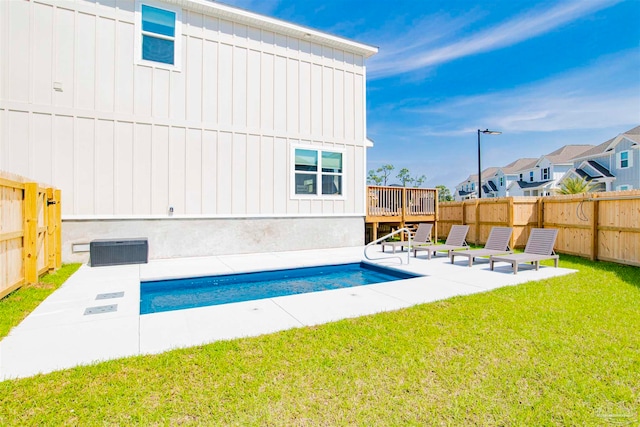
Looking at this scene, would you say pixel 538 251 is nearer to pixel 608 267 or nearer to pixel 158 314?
pixel 608 267

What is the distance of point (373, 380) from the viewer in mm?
2730

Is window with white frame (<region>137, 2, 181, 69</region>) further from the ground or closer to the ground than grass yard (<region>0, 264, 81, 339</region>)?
further from the ground

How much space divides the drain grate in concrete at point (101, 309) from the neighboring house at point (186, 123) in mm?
4557

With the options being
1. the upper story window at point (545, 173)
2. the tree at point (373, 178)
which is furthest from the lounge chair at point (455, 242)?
the tree at point (373, 178)

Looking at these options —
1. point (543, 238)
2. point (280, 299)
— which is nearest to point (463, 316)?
point (280, 299)

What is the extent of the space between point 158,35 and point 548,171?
36.9 meters

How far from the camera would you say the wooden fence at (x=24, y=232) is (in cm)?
475

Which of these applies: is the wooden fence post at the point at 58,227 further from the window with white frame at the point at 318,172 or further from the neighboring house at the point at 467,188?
→ the neighboring house at the point at 467,188

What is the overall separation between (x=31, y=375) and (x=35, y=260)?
400 centimetres

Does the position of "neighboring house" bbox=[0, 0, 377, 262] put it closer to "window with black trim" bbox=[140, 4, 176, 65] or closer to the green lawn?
"window with black trim" bbox=[140, 4, 176, 65]

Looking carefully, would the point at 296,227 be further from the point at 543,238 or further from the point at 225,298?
the point at 543,238

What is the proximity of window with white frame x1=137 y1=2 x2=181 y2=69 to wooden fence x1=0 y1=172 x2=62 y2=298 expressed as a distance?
4.59 meters

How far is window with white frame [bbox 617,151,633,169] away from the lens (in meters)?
23.4

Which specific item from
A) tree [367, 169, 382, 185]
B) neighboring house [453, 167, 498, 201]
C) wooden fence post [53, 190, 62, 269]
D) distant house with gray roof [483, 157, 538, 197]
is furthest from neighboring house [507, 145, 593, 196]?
wooden fence post [53, 190, 62, 269]
